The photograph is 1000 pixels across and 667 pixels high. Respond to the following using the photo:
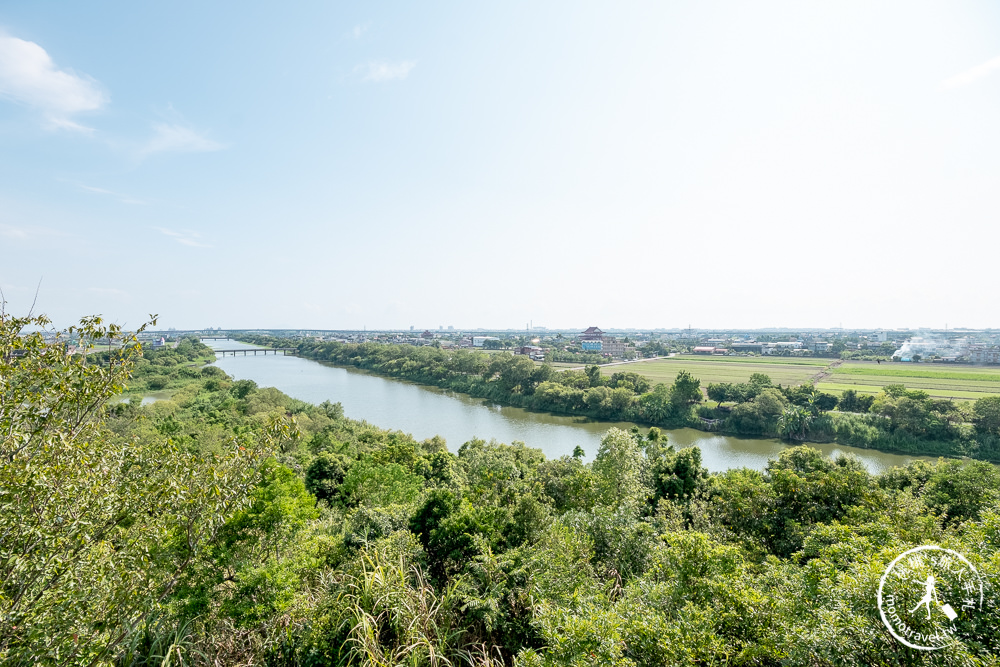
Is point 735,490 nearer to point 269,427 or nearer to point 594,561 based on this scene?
point 594,561

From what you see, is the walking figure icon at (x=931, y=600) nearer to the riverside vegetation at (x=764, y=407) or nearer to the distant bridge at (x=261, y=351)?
the riverside vegetation at (x=764, y=407)

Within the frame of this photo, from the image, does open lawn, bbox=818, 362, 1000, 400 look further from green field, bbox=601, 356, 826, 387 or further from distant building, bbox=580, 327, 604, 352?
distant building, bbox=580, 327, 604, 352

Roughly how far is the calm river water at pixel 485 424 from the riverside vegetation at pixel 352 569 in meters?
15.8

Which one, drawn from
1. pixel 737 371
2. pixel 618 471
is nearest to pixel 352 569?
pixel 618 471

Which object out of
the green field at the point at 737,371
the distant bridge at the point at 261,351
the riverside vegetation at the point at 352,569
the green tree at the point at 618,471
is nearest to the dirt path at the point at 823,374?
the green field at the point at 737,371

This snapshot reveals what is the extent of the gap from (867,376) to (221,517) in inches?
2052

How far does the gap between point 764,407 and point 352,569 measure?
91.3ft

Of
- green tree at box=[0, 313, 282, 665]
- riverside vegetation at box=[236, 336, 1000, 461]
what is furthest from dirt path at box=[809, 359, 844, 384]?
green tree at box=[0, 313, 282, 665]

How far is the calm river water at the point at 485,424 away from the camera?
23.0 metres

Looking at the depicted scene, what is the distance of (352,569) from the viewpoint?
5.54 meters

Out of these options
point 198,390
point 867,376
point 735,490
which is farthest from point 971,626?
point 867,376

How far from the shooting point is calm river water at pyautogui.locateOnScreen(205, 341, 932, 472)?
22969 mm

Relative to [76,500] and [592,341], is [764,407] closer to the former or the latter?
[76,500]

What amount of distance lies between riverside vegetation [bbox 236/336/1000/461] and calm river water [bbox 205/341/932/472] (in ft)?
3.43
